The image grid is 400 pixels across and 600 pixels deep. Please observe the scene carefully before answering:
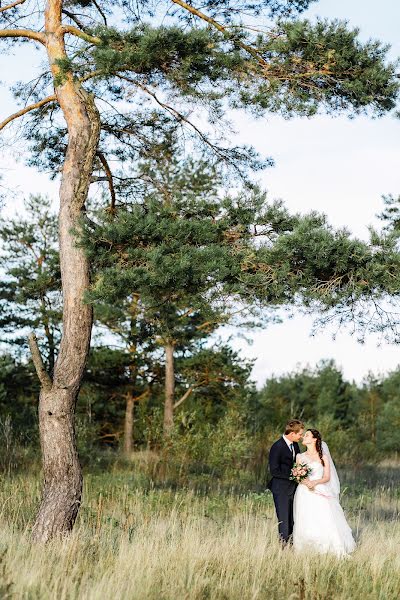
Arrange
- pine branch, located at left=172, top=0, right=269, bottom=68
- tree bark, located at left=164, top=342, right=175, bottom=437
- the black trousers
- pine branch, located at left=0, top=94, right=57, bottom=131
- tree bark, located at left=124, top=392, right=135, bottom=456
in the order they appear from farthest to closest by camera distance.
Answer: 1. tree bark, located at left=124, top=392, right=135, bottom=456
2. tree bark, located at left=164, top=342, right=175, bottom=437
3. pine branch, located at left=0, top=94, right=57, bottom=131
4. pine branch, located at left=172, top=0, right=269, bottom=68
5. the black trousers

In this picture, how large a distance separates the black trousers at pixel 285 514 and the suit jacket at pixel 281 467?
0.20 feet

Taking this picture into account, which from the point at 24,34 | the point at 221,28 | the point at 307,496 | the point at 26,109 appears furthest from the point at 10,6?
the point at 307,496

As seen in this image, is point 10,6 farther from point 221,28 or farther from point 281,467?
point 281,467

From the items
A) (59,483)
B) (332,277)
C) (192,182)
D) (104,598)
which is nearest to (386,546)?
(332,277)

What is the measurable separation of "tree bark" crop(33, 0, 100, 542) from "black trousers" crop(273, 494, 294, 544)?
223 centimetres

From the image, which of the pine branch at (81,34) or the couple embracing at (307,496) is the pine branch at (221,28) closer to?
the pine branch at (81,34)

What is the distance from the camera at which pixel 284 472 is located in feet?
28.1

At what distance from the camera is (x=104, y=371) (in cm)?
2616

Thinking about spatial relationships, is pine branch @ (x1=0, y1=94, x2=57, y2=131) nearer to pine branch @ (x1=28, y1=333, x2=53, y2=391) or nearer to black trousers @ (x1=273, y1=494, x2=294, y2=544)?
pine branch @ (x1=28, y1=333, x2=53, y2=391)

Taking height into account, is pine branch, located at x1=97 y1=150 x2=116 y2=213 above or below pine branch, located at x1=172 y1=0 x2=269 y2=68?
below

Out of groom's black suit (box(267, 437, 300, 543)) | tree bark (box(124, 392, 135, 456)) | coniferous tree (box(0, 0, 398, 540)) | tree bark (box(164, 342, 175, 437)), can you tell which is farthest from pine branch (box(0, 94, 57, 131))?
tree bark (box(124, 392, 135, 456))

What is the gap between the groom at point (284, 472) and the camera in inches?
334

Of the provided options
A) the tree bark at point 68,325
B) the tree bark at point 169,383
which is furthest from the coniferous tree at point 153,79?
the tree bark at point 169,383

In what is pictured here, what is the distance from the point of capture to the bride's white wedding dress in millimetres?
8094
